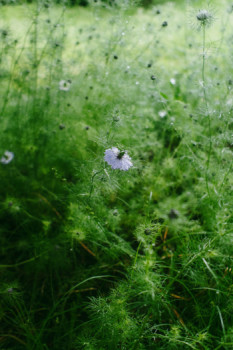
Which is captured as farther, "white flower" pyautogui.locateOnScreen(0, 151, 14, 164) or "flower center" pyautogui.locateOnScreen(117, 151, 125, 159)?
"white flower" pyautogui.locateOnScreen(0, 151, 14, 164)

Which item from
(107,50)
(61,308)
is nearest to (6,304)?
(61,308)

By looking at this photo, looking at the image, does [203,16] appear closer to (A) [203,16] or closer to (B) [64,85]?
(A) [203,16]

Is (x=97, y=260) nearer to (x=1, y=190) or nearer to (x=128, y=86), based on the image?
(x=1, y=190)

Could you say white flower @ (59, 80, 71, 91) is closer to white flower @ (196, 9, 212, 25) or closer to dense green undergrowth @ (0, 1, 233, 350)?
dense green undergrowth @ (0, 1, 233, 350)

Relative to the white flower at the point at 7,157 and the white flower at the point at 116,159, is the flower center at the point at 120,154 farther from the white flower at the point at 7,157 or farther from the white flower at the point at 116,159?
the white flower at the point at 7,157

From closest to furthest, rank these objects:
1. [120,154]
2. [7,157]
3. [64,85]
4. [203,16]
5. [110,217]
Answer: [120,154] < [203,16] < [110,217] < [7,157] < [64,85]

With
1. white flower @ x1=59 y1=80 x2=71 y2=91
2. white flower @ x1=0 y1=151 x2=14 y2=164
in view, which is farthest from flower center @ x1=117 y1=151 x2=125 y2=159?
white flower @ x1=59 y1=80 x2=71 y2=91

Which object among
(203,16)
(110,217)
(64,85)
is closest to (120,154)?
(110,217)

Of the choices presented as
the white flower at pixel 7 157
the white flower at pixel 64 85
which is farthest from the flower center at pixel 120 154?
the white flower at pixel 64 85

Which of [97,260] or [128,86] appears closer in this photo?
[97,260]
